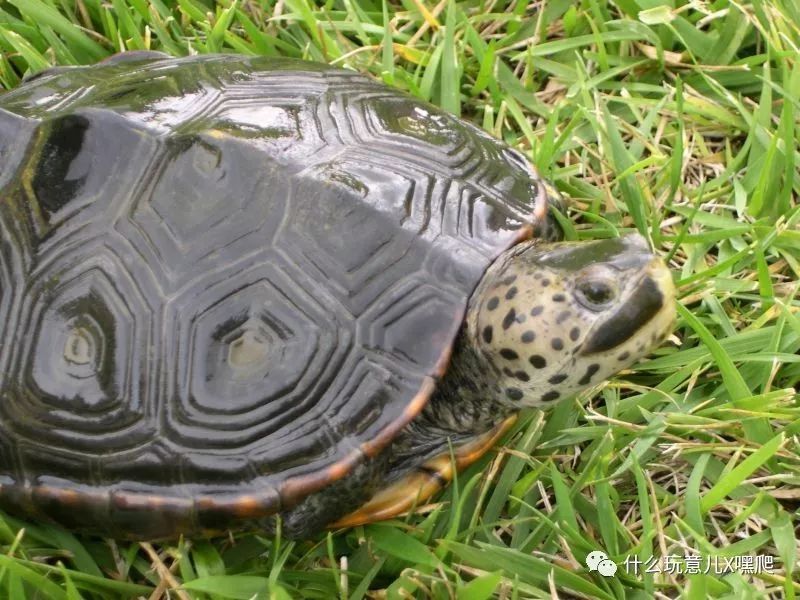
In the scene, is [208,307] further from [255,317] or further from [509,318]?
[509,318]

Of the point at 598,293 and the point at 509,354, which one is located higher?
the point at 598,293

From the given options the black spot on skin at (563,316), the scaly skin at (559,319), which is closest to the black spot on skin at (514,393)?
the scaly skin at (559,319)

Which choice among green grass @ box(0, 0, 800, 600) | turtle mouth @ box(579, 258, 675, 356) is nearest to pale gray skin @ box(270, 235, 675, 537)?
turtle mouth @ box(579, 258, 675, 356)

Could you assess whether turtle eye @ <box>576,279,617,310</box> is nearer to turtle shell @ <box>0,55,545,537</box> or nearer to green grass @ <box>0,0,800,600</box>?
turtle shell @ <box>0,55,545,537</box>

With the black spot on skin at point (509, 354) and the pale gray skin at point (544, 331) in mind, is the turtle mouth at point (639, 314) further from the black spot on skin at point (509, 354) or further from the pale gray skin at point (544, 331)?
the black spot on skin at point (509, 354)

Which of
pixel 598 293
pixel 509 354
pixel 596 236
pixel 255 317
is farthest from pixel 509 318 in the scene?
pixel 596 236

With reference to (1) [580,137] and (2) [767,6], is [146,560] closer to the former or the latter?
(1) [580,137]

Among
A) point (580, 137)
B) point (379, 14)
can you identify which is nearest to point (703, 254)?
point (580, 137)

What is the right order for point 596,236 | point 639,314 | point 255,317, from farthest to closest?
point 596,236, point 255,317, point 639,314
